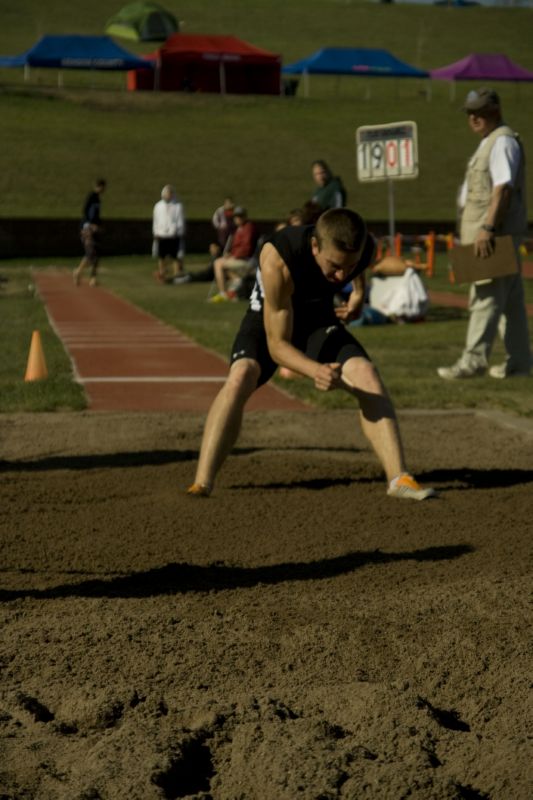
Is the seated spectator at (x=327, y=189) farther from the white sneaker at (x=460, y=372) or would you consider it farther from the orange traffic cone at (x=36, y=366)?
the orange traffic cone at (x=36, y=366)

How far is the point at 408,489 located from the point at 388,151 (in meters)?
12.6

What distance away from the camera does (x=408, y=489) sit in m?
6.59

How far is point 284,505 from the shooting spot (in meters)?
6.56

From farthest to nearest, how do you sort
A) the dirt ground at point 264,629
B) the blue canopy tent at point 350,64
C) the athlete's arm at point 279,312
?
1. the blue canopy tent at point 350,64
2. the athlete's arm at point 279,312
3. the dirt ground at point 264,629

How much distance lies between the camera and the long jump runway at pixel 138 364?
33.0 feet

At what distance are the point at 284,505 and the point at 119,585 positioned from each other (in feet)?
5.36

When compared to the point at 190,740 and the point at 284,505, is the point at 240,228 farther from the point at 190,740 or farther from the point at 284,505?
the point at 190,740

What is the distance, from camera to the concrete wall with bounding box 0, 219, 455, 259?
35375mm

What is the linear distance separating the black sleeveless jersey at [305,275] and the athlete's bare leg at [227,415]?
1.12 feet

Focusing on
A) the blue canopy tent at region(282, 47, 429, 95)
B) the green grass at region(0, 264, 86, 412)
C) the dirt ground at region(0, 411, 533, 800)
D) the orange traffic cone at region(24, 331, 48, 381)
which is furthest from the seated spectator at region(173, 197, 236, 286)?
the blue canopy tent at region(282, 47, 429, 95)

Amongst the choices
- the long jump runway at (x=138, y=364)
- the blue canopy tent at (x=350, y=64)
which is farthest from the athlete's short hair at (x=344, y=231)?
the blue canopy tent at (x=350, y=64)

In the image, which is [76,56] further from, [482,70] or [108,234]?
[108,234]

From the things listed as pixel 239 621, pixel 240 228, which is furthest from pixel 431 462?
pixel 240 228

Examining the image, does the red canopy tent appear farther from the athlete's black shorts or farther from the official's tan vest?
the athlete's black shorts
